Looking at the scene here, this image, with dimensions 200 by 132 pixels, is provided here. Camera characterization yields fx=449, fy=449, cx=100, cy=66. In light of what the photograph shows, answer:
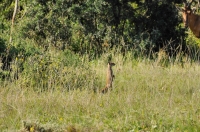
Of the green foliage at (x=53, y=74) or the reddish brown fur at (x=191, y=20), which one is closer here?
the green foliage at (x=53, y=74)

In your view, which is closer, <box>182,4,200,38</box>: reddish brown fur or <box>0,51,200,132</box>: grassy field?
<box>0,51,200,132</box>: grassy field

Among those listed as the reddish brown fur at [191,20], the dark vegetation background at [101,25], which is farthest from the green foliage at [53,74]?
the dark vegetation background at [101,25]

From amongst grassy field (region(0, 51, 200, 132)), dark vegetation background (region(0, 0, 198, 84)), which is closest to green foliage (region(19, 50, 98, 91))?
grassy field (region(0, 51, 200, 132))

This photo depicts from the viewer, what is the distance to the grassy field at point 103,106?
23.5 feet

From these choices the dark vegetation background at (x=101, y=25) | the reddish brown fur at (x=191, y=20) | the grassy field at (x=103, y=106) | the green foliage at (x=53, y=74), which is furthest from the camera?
the dark vegetation background at (x=101, y=25)

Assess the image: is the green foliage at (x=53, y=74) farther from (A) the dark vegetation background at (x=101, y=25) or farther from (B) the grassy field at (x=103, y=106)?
(A) the dark vegetation background at (x=101, y=25)

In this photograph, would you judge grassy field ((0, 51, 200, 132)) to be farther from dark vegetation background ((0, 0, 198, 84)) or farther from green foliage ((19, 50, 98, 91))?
dark vegetation background ((0, 0, 198, 84))

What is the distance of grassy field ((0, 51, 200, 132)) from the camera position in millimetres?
7172

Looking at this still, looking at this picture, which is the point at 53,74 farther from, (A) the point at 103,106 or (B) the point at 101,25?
(B) the point at 101,25

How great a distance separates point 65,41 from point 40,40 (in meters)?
0.97

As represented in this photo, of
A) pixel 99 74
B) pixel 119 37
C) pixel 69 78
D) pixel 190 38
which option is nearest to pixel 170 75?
pixel 99 74

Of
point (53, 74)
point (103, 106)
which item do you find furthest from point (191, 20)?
point (103, 106)

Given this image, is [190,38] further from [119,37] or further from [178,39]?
[119,37]

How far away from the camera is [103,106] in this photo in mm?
8133
